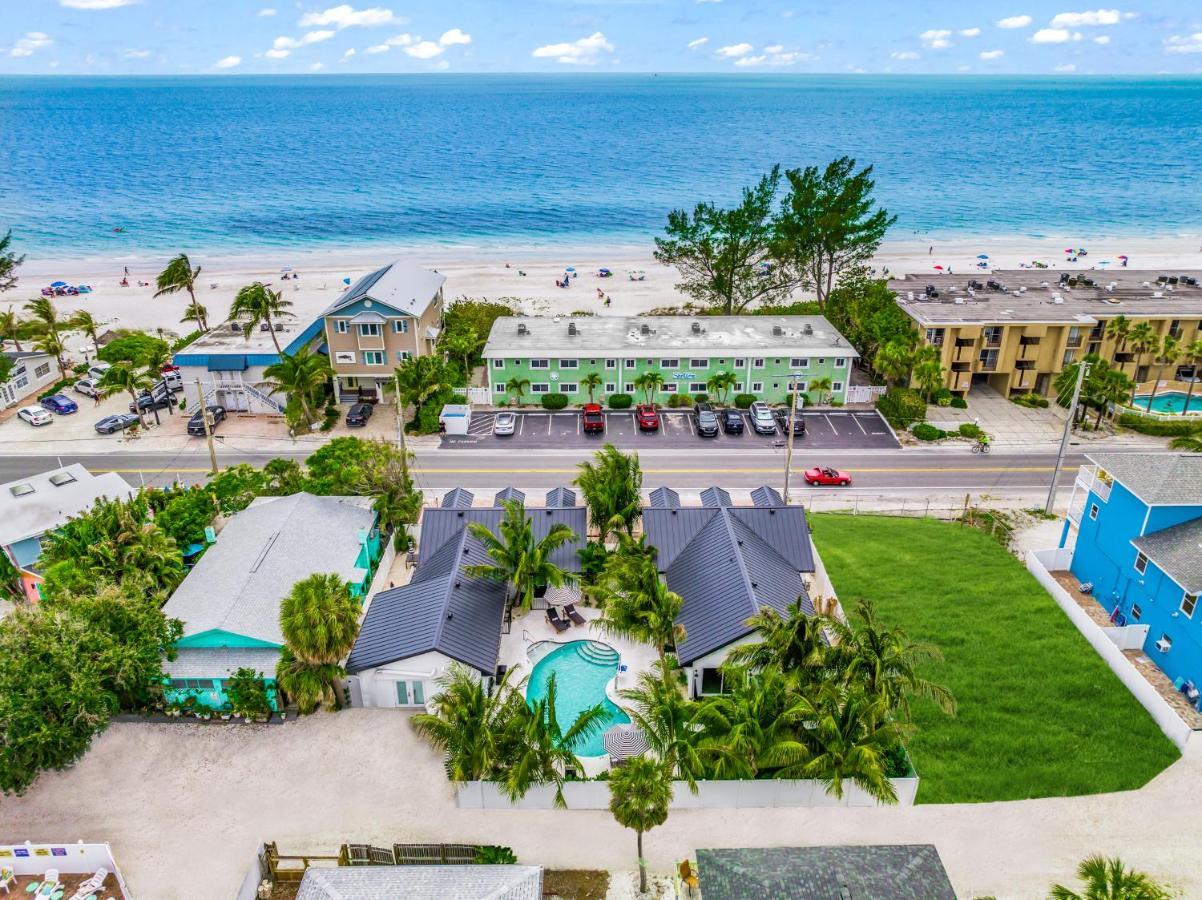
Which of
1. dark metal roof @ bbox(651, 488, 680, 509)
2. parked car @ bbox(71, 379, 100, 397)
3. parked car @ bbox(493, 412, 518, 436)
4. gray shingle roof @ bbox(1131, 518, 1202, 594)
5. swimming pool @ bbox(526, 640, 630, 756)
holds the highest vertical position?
gray shingle roof @ bbox(1131, 518, 1202, 594)

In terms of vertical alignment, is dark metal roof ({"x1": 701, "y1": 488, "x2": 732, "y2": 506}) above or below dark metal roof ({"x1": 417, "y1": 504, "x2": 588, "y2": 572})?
below

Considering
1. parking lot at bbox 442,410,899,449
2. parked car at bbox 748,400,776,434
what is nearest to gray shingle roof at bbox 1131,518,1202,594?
parking lot at bbox 442,410,899,449

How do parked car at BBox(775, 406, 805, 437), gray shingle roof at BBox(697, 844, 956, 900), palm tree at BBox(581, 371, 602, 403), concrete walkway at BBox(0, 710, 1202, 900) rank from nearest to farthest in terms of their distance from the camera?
gray shingle roof at BBox(697, 844, 956, 900)
concrete walkway at BBox(0, 710, 1202, 900)
parked car at BBox(775, 406, 805, 437)
palm tree at BBox(581, 371, 602, 403)

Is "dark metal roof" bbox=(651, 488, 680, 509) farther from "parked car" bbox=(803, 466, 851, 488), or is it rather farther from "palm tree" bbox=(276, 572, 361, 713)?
"palm tree" bbox=(276, 572, 361, 713)

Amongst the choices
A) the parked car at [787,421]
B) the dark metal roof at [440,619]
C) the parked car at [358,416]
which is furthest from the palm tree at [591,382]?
the dark metal roof at [440,619]

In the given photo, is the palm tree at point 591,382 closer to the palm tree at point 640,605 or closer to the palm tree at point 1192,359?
the palm tree at point 640,605

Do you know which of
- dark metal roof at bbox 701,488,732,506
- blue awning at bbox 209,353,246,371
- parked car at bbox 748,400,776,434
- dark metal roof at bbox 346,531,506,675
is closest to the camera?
dark metal roof at bbox 346,531,506,675

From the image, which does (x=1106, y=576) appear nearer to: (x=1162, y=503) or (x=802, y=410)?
(x=1162, y=503)
